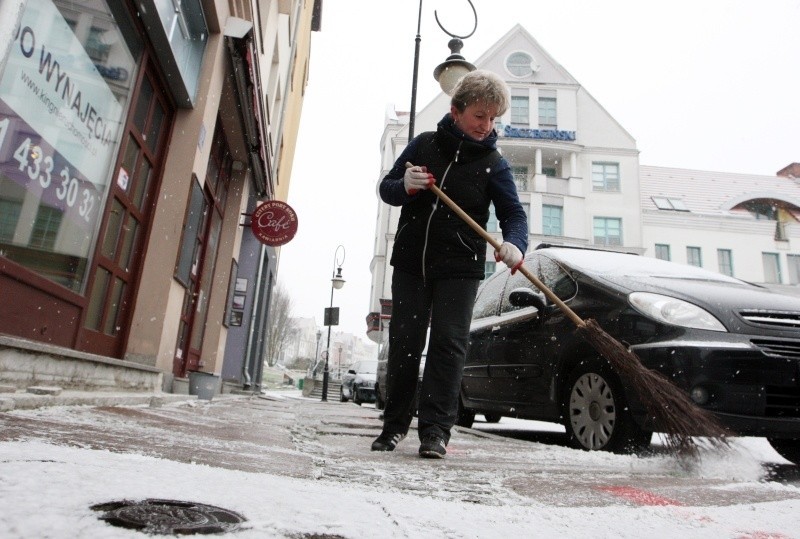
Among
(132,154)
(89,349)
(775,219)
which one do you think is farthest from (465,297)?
(775,219)

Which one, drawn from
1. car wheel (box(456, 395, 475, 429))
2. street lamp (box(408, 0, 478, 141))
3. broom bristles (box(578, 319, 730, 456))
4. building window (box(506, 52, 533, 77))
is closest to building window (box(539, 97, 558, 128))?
building window (box(506, 52, 533, 77))

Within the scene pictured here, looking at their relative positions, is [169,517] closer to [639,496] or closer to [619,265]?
[639,496]

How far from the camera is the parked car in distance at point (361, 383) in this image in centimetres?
1902

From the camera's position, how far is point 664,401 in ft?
9.94

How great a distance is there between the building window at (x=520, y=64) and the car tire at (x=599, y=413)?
2950cm

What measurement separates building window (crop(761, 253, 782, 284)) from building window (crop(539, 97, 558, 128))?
491 inches

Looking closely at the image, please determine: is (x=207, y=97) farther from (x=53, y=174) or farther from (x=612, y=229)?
(x=612, y=229)

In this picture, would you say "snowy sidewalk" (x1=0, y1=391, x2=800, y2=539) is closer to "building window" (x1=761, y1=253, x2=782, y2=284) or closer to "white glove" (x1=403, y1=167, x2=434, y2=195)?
"white glove" (x1=403, y1=167, x2=434, y2=195)

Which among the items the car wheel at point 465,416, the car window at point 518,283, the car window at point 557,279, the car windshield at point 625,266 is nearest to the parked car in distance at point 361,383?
the car wheel at point 465,416

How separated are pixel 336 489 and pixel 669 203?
3346 cm

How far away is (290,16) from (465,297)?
415 inches

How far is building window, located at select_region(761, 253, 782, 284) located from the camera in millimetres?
28906

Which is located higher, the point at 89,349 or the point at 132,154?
the point at 132,154

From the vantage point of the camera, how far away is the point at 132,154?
4613 millimetres
